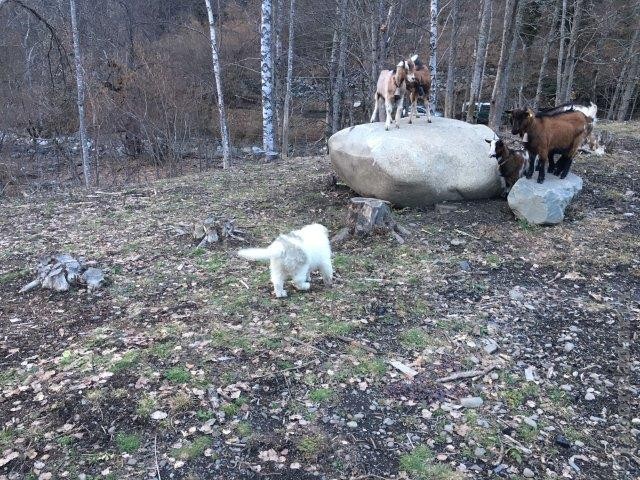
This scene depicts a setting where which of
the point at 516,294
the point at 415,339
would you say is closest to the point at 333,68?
the point at 516,294

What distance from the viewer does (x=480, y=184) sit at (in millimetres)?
7840

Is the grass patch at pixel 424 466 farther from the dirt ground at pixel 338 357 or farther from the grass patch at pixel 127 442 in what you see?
the grass patch at pixel 127 442

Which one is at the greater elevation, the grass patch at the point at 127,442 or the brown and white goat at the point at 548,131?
the brown and white goat at the point at 548,131

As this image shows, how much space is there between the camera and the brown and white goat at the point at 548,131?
23.3 ft

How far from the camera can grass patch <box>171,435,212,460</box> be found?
3369 millimetres

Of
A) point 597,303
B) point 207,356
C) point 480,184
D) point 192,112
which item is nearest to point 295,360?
point 207,356

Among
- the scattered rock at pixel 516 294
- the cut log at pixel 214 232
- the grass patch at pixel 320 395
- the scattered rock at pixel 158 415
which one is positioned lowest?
the scattered rock at pixel 158 415

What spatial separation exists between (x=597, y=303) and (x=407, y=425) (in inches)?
113

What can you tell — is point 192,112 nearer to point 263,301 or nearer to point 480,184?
point 480,184

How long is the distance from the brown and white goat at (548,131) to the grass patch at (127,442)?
6091mm

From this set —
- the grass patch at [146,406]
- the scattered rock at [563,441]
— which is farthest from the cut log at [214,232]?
the scattered rock at [563,441]

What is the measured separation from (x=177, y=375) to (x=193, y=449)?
0.85 metres

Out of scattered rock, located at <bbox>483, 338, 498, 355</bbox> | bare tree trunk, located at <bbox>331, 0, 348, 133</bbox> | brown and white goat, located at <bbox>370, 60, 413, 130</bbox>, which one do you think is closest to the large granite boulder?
brown and white goat, located at <bbox>370, 60, 413, 130</bbox>

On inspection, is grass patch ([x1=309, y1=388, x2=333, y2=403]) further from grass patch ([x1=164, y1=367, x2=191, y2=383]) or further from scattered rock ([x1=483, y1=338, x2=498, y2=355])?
scattered rock ([x1=483, y1=338, x2=498, y2=355])
